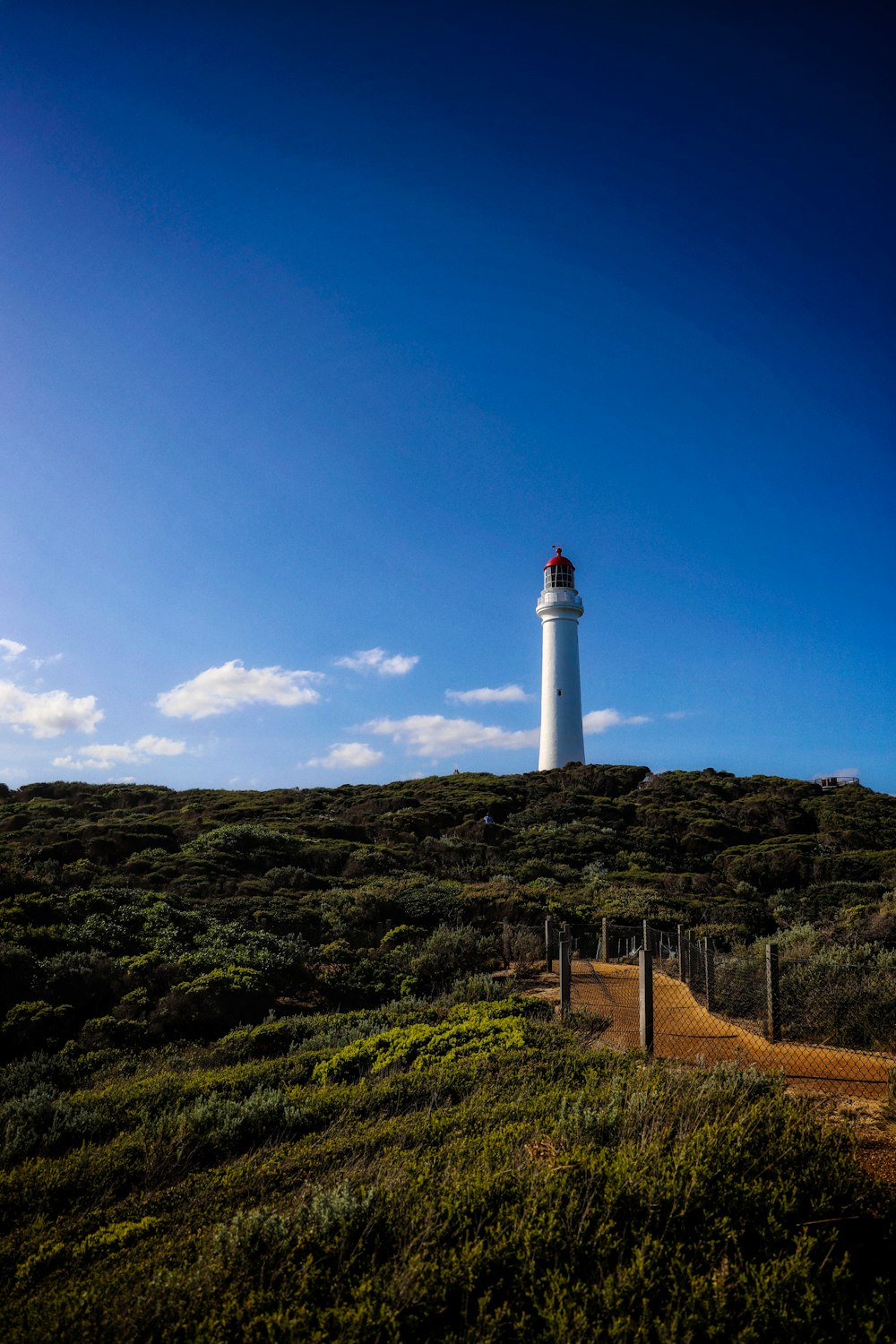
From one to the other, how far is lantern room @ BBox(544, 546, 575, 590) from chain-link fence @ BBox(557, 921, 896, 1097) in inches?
1361

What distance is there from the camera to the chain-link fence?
796cm

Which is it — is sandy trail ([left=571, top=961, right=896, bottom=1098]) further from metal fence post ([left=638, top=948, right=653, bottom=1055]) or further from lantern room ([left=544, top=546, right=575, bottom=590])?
lantern room ([left=544, top=546, right=575, bottom=590])

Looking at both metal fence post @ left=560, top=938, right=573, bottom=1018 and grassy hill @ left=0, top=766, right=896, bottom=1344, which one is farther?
metal fence post @ left=560, top=938, right=573, bottom=1018

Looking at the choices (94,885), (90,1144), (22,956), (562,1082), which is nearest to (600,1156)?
(562,1082)

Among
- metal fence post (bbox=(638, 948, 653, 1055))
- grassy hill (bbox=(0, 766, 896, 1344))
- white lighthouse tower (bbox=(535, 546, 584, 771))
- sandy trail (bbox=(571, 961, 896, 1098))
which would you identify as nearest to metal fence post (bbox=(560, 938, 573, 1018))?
grassy hill (bbox=(0, 766, 896, 1344))

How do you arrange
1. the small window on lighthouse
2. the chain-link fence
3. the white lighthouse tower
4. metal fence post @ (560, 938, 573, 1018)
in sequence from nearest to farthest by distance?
the chain-link fence < metal fence post @ (560, 938, 573, 1018) < the white lighthouse tower < the small window on lighthouse

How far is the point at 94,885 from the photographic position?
1666cm

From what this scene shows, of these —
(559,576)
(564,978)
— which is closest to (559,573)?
(559,576)

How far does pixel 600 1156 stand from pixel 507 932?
11.1m

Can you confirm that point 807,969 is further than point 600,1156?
Yes

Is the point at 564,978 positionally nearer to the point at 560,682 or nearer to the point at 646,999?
the point at 646,999

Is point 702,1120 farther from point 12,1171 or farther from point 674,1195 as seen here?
point 12,1171

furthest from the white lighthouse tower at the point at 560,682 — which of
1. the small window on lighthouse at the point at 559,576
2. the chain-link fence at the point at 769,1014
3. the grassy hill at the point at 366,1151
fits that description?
the chain-link fence at the point at 769,1014

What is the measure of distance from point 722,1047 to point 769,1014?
809mm
